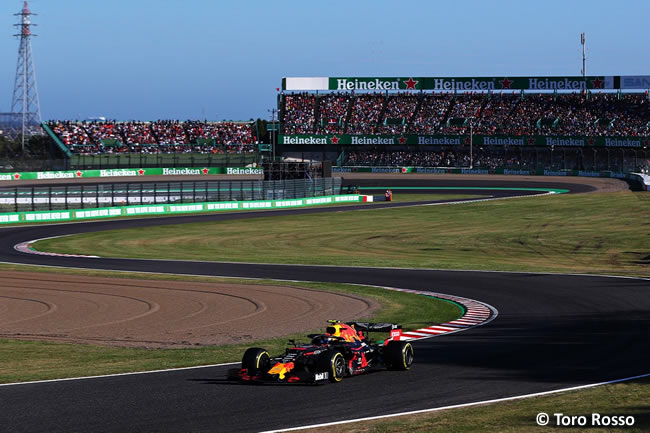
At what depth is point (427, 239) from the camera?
48750mm

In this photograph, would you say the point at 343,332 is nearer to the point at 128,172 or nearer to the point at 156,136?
the point at 128,172

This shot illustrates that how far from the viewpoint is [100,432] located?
453 inches

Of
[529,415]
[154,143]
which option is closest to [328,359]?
[529,415]

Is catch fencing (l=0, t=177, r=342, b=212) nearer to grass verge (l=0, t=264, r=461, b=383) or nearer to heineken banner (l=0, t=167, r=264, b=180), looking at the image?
heineken banner (l=0, t=167, r=264, b=180)

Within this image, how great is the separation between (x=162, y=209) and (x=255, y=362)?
5532cm

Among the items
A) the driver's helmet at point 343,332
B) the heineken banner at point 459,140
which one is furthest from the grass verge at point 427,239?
the heineken banner at point 459,140

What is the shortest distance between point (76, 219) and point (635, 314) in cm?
4793

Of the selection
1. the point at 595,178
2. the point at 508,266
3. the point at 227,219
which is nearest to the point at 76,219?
the point at 227,219

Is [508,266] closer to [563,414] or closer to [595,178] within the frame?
[563,414]

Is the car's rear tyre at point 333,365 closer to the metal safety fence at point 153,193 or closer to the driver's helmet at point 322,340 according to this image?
the driver's helmet at point 322,340

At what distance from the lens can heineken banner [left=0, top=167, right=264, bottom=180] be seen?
10288 cm

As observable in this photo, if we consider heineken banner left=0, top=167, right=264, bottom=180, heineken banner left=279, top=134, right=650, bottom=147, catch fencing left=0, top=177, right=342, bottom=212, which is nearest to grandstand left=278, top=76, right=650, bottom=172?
heineken banner left=279, top=134, right=650, bottom=147

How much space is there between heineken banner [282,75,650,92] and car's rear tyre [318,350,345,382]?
116980 mm

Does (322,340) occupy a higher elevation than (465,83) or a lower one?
lower
